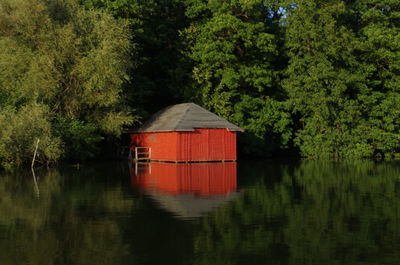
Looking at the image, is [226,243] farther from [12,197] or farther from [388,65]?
[388,65]

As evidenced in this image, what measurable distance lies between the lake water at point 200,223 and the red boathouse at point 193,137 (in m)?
14.7

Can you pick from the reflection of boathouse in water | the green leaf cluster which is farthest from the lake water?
the green leaf cluster

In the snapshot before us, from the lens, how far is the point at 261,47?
4791cm

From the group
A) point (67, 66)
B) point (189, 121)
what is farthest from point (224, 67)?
point (67, 66)

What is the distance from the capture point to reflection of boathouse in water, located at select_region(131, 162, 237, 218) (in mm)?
16219

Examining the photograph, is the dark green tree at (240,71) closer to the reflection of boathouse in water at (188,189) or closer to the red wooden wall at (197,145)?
the red wooden wall at (197,145)

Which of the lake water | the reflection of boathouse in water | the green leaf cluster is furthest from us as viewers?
the green leaf cluster

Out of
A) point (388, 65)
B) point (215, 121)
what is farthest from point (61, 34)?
point (388, 65)

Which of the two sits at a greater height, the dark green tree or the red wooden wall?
the dark green tree

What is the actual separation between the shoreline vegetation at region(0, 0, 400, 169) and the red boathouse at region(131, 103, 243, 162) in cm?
308

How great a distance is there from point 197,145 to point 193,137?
2.28 ft

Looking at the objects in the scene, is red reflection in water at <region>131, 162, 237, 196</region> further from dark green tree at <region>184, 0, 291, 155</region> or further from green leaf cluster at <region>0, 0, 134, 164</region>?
dark green tree at <region>184, 0, 291, 155</region>

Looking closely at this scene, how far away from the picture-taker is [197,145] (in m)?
38.8

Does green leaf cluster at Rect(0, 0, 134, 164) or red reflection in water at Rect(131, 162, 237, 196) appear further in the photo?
green leaf cluster at Rect(0, 0, 134, 164)
